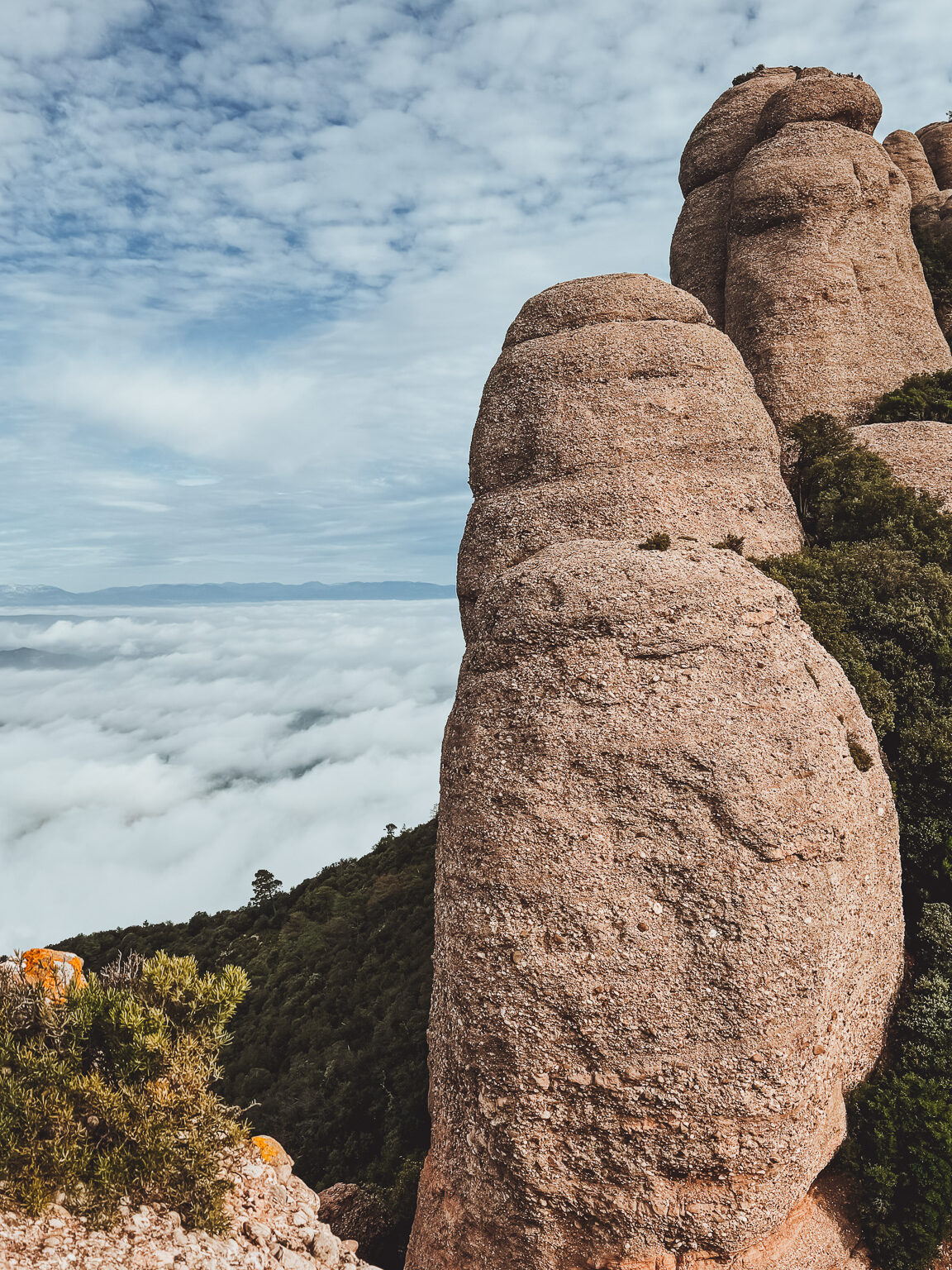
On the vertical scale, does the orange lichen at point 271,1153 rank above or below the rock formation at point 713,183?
below

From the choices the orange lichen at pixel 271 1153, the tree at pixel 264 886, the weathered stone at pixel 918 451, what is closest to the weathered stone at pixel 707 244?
the weathered stone at pixel 918 451

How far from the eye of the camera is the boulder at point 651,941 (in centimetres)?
1394

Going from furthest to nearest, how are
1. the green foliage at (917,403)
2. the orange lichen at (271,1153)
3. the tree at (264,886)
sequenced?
the tree at (264,886), the green foliage at (917,403), the orange lichen at (271,1153)

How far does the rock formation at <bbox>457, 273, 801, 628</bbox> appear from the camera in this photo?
22094 millimetres

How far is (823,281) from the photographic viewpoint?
3169 centimetres

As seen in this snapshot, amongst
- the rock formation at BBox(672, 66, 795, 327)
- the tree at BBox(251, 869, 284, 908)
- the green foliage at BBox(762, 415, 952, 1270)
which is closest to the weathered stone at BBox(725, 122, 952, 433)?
the rock formation at BBox(672, 66, 795, 327)

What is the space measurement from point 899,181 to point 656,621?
31.2m

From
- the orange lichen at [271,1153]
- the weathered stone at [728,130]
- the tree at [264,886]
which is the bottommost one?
the orange lichen at [271,1153]

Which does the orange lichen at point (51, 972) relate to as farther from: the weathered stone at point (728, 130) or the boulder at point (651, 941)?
the weathered stone at point (728, 130)

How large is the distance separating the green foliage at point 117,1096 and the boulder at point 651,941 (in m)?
4.87

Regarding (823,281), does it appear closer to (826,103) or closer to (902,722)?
(826,103)

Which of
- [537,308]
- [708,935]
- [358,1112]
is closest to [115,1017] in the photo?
[708,935]

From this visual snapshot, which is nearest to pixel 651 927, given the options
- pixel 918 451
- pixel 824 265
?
pixel 918 451

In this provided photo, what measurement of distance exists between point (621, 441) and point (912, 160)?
34912 mm
